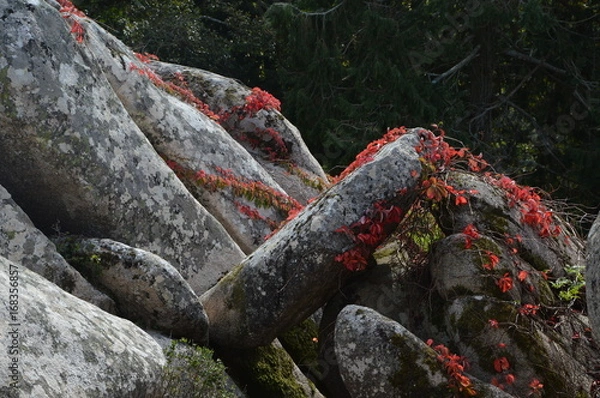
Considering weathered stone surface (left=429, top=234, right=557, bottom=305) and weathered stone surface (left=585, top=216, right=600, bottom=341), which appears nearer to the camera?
weathered stone surface (left=585, top=216, right=600, bottom=341)

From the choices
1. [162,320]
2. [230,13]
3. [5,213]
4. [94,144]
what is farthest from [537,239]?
[230,13]

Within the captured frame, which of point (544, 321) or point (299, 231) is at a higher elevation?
point (299, 231)

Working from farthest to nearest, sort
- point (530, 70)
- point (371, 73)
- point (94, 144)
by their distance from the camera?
point (530, 70) < point (371, 73) < point (94, 144)

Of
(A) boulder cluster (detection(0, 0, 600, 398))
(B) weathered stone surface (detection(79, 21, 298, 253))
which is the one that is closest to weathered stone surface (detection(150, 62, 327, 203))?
(B) weathered stone surface (detection(79, 21, 298, 253))

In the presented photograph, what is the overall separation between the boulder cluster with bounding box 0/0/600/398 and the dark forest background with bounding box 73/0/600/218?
342 inches

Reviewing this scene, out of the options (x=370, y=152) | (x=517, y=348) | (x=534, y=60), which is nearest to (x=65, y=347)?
(x=517, y=348)

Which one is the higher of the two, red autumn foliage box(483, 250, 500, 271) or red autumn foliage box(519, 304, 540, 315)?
red autumn foliage box(483, 250, 500, 271)

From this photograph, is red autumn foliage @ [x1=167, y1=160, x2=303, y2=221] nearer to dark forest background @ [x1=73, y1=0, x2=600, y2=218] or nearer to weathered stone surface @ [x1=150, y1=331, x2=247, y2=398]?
weathered stone surface @ [x1=150, y1=331, x2=247, y2=398]

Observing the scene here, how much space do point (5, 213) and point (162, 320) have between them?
1356mm

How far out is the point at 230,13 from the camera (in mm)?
19469

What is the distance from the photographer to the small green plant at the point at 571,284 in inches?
252

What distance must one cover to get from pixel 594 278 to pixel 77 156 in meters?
A: 3.89

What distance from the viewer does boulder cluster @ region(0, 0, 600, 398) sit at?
5.87 meters

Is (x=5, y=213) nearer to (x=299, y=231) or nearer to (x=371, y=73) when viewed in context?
(x=299, y=231)
